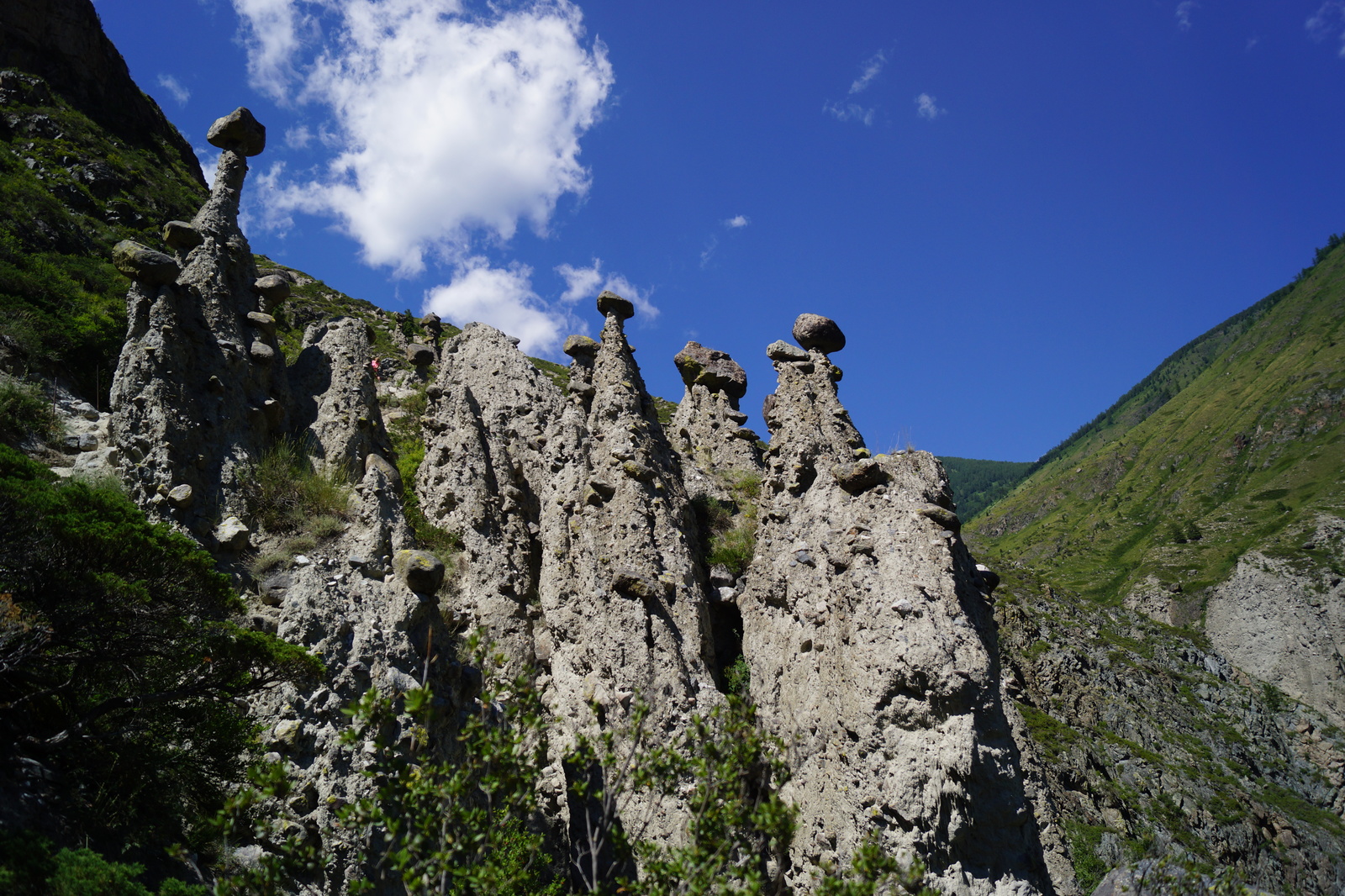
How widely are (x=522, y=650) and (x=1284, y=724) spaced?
4475 centimetres

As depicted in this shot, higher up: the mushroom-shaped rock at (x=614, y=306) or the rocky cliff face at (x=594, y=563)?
the mushroom-shaped rock at (x=614, y=306)

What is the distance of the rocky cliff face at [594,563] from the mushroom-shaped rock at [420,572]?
0.14 ft

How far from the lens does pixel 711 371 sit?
21.1m

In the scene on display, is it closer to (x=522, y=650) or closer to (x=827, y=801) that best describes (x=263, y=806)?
(x=522, y=650)

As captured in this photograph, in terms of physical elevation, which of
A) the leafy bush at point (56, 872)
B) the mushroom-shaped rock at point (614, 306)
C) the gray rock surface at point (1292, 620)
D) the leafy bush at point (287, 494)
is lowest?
the gray rock surface at point (1292, 620)

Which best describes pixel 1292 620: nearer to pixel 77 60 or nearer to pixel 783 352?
pixel 783 352

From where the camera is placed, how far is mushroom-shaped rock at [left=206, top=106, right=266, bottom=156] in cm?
1756

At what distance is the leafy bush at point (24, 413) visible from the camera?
10984 millimetres

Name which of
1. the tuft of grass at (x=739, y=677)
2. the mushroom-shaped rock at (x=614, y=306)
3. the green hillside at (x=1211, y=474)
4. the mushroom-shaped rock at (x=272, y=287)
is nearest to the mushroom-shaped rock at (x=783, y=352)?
the mushroom-shaped rock at (x=614, y=306)

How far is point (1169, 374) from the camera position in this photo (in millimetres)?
193875

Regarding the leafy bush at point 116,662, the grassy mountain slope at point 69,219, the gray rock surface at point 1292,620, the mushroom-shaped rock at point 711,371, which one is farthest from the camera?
the gray rock surface at point 1292,620

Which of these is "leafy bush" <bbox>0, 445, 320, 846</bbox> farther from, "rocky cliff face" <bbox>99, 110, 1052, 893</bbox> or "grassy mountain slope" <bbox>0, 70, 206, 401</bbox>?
"grassy mountain slope" <bbox>0, 70, 206, 401</bbox>

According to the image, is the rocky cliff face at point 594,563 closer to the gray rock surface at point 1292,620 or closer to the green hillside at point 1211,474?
the gray rock surface at point 1292,620

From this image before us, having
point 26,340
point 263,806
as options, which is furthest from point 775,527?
point 26,340
